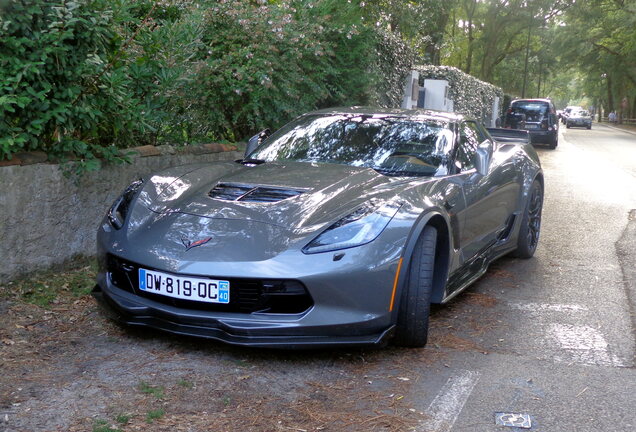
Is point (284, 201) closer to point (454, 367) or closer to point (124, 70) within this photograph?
point (454, 367)

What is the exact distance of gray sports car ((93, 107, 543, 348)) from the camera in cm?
332

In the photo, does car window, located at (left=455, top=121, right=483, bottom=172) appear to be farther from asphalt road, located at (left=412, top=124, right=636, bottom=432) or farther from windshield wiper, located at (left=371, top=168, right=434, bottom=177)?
asphalt road, located at (left=412, top=124, right=636, bottom=432)

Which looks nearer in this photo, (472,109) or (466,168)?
(466,168)

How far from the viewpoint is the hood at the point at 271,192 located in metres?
3.65

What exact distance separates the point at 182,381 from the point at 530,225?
4.09 meters

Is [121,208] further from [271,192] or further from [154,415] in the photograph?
[154,415]

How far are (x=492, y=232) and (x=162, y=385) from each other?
2.96 m

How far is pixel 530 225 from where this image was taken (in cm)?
629

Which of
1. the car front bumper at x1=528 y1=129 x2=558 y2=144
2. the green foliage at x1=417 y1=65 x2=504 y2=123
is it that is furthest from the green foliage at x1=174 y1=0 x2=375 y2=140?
the car front bumper at x1=528 y1=129 x2=558 y2=144

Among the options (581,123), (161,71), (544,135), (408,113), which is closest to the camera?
(408,113)

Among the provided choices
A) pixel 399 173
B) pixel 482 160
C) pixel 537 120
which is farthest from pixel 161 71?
pixel 537 120

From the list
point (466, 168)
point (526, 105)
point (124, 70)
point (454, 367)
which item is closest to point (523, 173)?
point (466, 168)

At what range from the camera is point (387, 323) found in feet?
11.3

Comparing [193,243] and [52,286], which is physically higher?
[193,243]
